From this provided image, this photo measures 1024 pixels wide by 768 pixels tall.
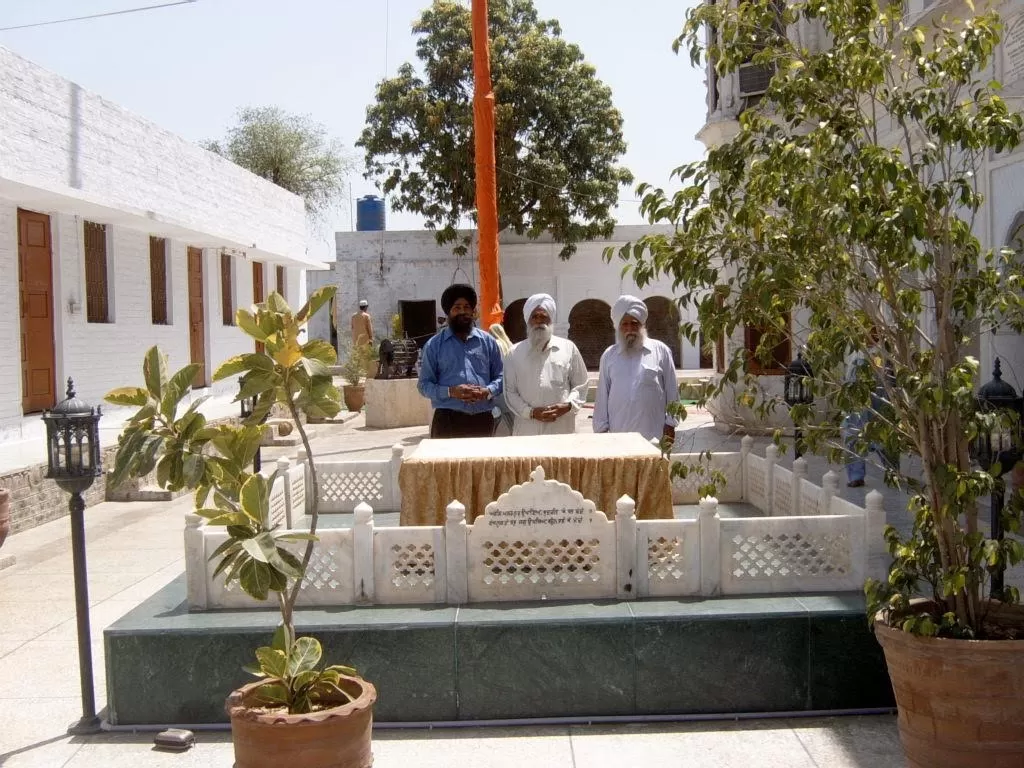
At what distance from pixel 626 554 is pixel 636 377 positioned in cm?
209

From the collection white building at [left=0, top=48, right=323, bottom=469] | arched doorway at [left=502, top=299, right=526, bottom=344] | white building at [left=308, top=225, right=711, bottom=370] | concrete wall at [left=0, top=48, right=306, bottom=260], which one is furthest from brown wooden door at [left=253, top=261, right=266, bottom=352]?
arched doorway at [left=502, top=299, right=526, bottom=344]

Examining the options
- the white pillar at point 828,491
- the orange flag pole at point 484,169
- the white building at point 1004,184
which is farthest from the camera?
the orange flag pole at point 484,169

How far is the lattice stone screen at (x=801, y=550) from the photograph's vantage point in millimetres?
4465

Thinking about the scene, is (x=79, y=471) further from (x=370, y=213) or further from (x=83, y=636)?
(x=370, y=213)

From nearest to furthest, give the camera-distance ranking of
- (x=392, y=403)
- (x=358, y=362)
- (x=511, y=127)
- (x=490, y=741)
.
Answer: (x=490, y=741)
(x=392, y=403)
(x=358, y=362)
(x=511, y=127)

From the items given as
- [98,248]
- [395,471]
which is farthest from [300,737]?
[98,248]

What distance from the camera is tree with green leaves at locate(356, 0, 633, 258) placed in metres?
26.6

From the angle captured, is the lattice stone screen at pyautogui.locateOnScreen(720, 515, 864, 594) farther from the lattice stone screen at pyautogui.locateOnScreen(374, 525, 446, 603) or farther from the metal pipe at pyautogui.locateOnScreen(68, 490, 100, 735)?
the metal pipe at pyautogui.locateOnScreen(68, 490, 100, 735)

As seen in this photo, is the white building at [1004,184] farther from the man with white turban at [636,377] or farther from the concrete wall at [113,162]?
the concrete wall at [113,162]

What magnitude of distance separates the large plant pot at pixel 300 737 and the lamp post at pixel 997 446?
211cm

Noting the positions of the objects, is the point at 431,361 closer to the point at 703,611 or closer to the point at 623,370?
the point at 623,370

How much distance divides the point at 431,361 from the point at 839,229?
151 inches

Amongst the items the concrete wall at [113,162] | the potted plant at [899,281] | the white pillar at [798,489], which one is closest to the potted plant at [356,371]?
the concrete wall at [113,162]

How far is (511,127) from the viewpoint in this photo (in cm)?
2667
